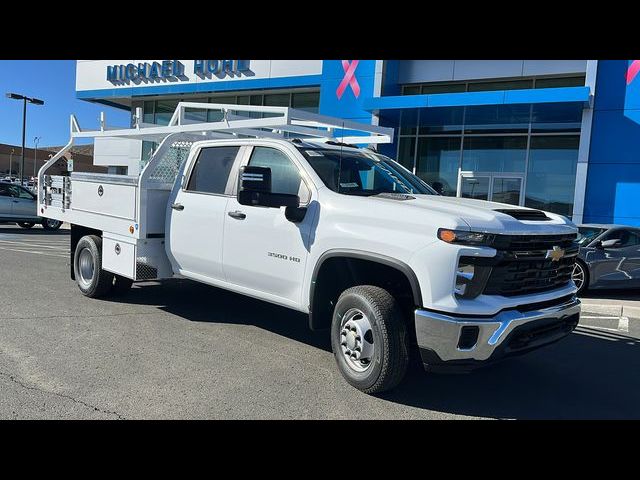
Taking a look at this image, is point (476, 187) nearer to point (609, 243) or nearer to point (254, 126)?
point (609, 243)

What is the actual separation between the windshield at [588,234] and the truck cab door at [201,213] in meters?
6.98

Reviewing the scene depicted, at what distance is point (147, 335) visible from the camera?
563 centimetres

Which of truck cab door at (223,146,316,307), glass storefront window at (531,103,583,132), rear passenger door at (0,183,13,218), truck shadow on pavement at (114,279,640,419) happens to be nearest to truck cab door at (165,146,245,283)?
truck cab door at (223,146,316,307)

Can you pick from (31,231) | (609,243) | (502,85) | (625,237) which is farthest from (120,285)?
(502,85)

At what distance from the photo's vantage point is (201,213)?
573 centimetres

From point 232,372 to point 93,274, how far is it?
3475mm

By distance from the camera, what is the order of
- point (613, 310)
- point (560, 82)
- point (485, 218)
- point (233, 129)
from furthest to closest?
point (560, 82)
point (613, 310)
point (233, 129)
point (485, 218)

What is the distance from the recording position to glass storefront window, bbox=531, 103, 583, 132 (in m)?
13.3

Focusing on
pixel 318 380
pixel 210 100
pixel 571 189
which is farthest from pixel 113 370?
pixel 210 100

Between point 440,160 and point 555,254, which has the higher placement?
point 440,160

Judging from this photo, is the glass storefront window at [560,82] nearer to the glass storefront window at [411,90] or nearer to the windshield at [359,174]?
the glass storefront window at [411,90]
